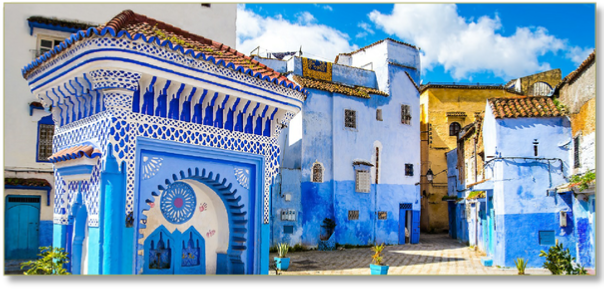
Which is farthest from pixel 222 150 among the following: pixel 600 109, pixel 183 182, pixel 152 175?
pixel 600 109

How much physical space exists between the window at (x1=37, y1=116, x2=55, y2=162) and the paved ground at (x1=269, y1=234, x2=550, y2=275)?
5.15 meters

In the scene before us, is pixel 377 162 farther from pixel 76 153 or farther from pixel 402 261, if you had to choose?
pixel 76 153

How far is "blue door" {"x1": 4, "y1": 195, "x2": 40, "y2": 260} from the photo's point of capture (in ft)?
20.6

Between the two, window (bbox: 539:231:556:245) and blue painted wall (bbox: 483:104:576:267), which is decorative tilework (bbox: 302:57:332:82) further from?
window (bbox: 539:231:556:245)

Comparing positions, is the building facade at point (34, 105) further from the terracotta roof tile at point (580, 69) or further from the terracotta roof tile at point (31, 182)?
the terracotta roof tile at point (580, 69)

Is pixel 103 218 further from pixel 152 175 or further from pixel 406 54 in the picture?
pixel 406 54

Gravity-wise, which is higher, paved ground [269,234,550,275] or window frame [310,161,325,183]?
window frame [310,161,325,183]

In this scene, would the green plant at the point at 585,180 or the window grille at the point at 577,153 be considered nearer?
the green plant at the point at 585,180

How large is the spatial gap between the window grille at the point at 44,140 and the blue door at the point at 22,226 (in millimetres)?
1195

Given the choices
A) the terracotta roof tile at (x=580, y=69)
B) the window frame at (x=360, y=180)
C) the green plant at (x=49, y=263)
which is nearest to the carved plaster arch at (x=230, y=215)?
the green plant at (x=49, y=263)

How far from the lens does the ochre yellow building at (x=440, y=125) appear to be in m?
21.8

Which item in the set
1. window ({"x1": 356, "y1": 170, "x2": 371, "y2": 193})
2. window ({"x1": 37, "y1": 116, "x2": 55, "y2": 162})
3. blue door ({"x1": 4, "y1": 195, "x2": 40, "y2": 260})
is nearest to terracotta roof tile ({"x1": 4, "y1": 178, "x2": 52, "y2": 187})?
blue door ({"x1": 4, "y1": 195, "x2": 40, "y2": 260})

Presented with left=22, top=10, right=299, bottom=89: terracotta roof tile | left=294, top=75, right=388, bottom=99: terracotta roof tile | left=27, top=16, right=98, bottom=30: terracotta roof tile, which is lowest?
left=22, top=10, right=299, bottom=89: terracotta roof tile

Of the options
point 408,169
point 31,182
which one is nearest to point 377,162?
point 408,169
